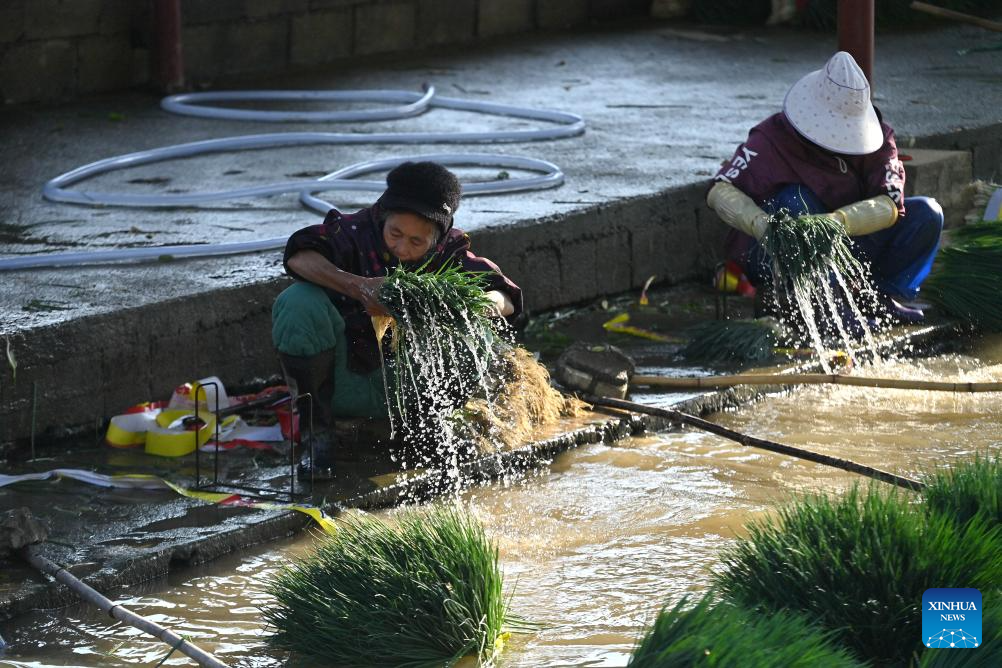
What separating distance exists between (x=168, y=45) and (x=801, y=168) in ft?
14.4

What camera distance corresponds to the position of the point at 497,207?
627 cm

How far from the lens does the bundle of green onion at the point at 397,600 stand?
3293 mm

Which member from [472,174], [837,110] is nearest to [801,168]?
[837,110]

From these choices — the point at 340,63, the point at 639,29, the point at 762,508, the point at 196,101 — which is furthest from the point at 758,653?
the point at 639,29

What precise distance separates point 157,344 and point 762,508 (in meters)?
2.09

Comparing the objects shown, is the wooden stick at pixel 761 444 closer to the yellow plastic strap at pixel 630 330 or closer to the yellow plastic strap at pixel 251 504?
the yellow plastic strap at pixel 630 330

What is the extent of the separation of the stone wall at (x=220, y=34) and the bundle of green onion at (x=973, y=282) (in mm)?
4811

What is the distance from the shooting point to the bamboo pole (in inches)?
127

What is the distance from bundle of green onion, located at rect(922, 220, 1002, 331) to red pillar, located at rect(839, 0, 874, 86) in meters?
1.04

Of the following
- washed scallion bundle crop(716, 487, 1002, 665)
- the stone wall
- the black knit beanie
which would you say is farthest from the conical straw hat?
the stone wall

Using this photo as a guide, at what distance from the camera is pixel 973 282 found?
6.17 metres

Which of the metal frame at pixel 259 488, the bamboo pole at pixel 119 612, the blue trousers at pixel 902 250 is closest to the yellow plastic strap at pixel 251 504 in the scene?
the metal frame at pixel 259 488

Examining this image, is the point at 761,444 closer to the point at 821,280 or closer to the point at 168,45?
the point at 821,280

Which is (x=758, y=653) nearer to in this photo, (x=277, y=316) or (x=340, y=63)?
(x=277, y=316)
